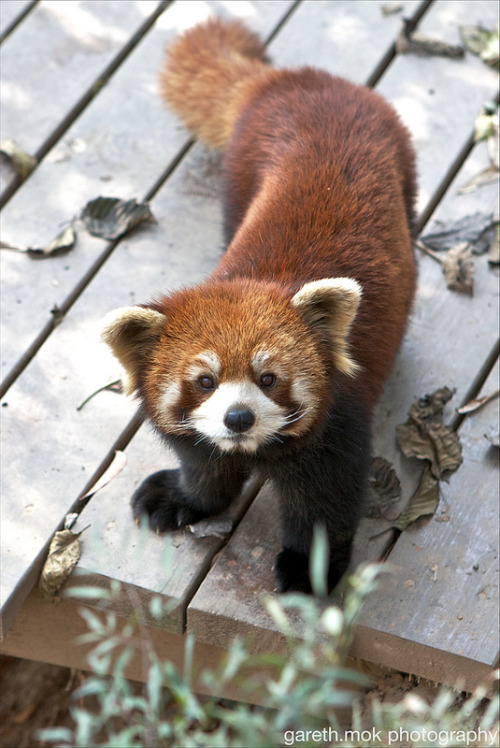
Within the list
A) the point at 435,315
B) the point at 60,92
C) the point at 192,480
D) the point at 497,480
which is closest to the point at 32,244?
the point at 60,92

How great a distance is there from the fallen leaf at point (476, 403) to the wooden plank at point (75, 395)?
1010mm

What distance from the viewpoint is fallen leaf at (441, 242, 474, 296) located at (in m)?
2.93

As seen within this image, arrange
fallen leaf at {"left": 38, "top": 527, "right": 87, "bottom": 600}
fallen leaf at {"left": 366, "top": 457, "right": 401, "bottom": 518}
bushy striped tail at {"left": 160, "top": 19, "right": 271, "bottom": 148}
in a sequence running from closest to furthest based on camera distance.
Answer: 1. fallen leaf at {"left": 38, "top": 527, "right": 87, "bottom": 600}
2. fallen leaf at {"left": 366, "top": 457, "right": 401, "bottom": 518}
3. bushy striped tail at {"left": 160, "top": 19, "right": 271, "bottom": 148}

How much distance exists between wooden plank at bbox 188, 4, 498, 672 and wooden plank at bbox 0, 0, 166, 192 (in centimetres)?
144

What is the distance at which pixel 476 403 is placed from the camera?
104 inches

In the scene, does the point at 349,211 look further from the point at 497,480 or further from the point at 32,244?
the point at 32,244

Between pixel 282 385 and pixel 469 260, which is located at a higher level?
pixel 469 260

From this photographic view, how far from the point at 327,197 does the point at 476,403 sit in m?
0.83

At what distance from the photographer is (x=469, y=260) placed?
9.67 ft

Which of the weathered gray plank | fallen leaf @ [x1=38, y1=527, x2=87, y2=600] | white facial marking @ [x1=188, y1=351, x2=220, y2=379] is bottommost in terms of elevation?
fallen leaf @ [x1=38, y1=527, x2=87, y2=600]

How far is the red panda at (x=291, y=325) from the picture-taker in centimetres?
191

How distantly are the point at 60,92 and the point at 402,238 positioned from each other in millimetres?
1716

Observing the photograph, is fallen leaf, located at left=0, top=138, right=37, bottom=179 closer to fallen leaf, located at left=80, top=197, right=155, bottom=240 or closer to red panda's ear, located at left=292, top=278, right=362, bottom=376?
fallen leaf, located at left=80, top=197, right=155, bottom=240

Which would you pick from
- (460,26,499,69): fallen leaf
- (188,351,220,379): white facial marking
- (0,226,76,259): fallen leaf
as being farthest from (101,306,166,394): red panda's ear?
(460,26,499,69): fallen leaf
